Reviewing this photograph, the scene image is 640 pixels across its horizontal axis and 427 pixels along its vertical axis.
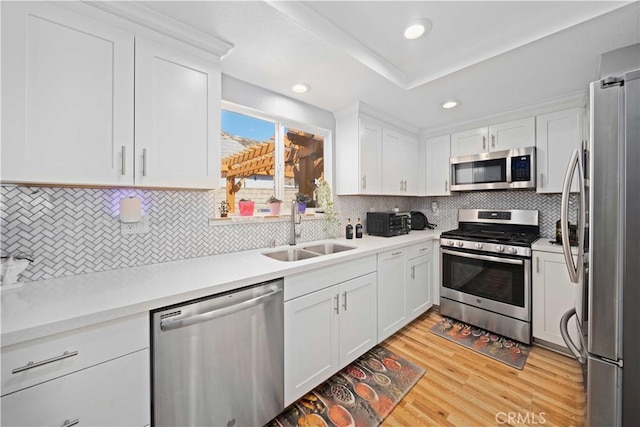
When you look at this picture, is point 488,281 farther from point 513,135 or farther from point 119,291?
point 119,291

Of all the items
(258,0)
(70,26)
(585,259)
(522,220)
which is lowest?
(585,259)

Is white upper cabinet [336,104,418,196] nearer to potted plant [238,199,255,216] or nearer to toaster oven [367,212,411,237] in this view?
toaster oven [367,212,411,237]

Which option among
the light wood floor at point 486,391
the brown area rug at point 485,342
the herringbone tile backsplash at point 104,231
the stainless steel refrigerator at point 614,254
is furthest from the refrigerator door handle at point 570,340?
the herringbone tile backsplash at point 104,231

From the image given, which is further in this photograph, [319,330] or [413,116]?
[413,116]

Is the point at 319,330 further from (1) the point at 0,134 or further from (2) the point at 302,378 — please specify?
(1) the point at 0,134

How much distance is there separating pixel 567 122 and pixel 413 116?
1404 mm

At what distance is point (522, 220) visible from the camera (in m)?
2.73

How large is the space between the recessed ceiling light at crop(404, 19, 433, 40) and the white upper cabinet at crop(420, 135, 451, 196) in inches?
Answer: 73.8

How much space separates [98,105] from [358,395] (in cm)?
230

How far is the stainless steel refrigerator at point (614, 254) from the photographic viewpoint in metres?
1.12

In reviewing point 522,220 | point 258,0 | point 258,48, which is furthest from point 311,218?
point 522,220

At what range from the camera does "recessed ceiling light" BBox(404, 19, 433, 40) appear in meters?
1.52

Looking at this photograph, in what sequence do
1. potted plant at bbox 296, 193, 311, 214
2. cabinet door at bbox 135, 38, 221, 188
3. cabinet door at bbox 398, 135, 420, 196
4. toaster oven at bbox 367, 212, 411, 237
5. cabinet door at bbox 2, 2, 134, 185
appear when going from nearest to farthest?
cabinet door at bbox 2, 2, 134, 185
cabinet door at bbox 135, 38, 221, 188
potted plant at bbox 296, 193, 311, 214
toaster oven at bbox 367, 212, 411, 237
cabinet door at bbox 398, 135, 420, 196

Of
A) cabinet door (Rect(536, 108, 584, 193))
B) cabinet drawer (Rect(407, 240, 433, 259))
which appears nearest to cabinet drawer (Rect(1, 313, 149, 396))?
cabinet drawer (Rect(407, 240, 433, 259))
